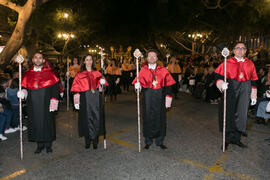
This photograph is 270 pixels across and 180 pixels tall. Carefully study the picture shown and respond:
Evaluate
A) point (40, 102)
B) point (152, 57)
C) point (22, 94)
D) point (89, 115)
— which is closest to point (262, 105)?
point (152, 57)

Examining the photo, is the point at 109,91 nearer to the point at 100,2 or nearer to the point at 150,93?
the point at 150,93

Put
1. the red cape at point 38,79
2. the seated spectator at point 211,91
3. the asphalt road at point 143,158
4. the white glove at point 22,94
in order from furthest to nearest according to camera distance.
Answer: the seated spectator at point 211,91, the red cape at point 38,79, the white glove at point 22,94, the asphalt road at point 143,158

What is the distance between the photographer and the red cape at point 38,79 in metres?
4.87

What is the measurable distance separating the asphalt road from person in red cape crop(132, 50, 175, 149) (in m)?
0.45

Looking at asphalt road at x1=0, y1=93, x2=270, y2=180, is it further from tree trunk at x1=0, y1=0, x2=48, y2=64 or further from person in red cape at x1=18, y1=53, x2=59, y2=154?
tree trunk at x1=0, y1=0, x2=48, y2=64

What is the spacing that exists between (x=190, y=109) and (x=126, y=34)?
60.7 ft

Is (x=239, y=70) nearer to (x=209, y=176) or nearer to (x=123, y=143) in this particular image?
(x=209, y=176)

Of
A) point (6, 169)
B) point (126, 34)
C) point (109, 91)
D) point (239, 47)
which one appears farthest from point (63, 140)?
point (126, 34)

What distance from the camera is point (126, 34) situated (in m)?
26.1

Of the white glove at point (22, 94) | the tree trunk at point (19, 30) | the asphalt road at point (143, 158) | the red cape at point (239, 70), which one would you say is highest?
the tree trunk at point (19, 30)

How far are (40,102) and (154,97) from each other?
2.30 m

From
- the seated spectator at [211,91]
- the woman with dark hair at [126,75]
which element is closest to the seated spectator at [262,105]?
the seated spectator at [211,91]

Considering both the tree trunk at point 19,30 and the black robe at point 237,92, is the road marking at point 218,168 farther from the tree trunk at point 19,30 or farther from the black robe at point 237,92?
the tree trunk at point 19,30

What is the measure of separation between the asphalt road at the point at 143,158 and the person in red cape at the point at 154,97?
446 mm
